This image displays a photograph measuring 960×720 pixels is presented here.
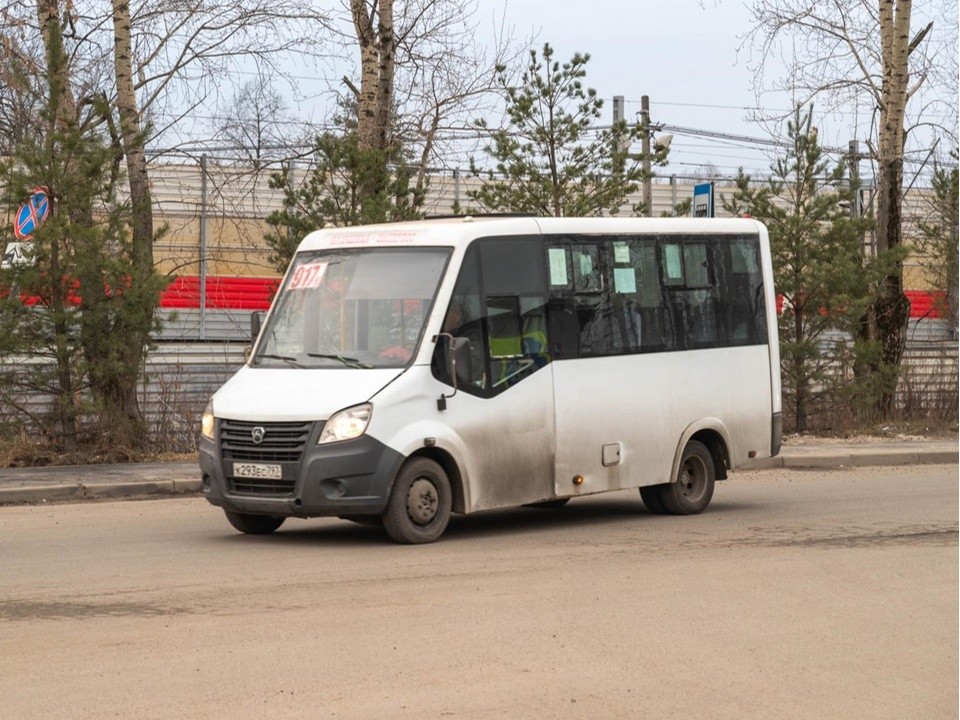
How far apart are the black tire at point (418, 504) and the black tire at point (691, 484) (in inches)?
111

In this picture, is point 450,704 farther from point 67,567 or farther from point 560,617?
point 67,567

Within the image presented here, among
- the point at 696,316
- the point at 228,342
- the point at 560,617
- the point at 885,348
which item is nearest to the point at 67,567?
the point at 560,617

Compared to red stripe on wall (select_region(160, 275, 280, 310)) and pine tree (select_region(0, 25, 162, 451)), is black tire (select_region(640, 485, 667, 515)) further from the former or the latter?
red stripe on wall (select_region(160, 275, 280, 310))

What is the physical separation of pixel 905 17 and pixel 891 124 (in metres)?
1.71

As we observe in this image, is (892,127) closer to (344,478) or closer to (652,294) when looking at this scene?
(652,294)

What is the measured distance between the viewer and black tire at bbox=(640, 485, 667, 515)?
1430 cm

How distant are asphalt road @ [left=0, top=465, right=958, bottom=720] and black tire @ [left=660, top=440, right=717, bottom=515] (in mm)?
204

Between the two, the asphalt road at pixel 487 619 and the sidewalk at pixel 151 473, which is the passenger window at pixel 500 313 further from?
the sidewalk at pixel 151 473

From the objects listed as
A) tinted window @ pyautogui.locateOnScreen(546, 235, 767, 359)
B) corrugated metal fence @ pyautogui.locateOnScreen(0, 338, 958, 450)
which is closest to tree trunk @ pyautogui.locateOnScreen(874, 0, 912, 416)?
corrugated metal fence @ pyautogui.locateOnScreen(0, 338, 958, 450)

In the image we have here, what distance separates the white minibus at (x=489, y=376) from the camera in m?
11.7

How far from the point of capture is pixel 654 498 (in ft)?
47.2

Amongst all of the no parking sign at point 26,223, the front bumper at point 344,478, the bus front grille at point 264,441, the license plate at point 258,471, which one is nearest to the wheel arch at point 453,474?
the front bumper at point 344,478

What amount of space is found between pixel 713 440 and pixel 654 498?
2.69 feet

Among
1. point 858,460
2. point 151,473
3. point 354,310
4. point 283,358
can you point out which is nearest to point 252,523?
point 283,358
